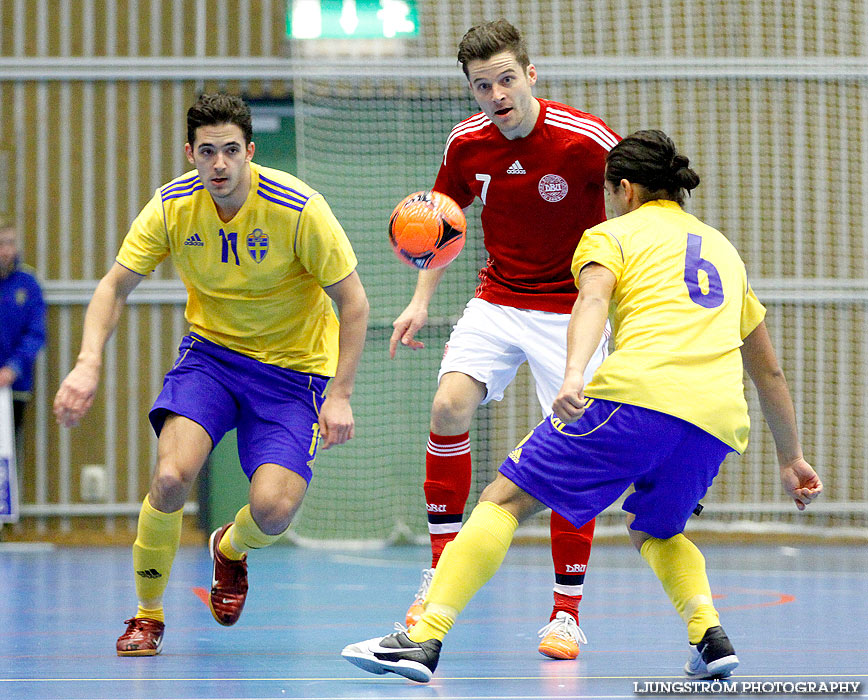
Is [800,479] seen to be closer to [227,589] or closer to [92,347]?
[227,589]

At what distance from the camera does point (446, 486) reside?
4379 mm

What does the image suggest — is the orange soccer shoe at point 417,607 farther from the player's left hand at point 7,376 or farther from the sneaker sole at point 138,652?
the player's left hand at point 7,376

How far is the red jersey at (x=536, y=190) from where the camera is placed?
4277 millimetres

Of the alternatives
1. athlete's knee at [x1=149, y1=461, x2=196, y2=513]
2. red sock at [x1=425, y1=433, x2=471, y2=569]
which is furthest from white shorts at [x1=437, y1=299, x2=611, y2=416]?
athlete's knee at [x1=149, y1=461, x2=196, y2=513]

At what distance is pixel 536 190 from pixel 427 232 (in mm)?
463

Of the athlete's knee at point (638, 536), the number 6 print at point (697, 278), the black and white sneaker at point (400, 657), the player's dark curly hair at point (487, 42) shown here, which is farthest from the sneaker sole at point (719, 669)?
the player's dark curly hair at point (487, 42)

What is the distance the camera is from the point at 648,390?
3.05 meters

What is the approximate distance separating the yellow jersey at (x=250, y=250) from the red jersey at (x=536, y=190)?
2.25ft

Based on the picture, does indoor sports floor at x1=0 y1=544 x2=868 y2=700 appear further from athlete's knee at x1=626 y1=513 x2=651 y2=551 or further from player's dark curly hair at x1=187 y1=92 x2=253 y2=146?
player's dark curly hair at x1=187 y1=92 x2=253 y2=146

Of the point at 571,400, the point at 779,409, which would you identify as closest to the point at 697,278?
the point at 779,409

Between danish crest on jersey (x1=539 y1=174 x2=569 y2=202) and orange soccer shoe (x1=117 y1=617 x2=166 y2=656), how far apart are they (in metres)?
1.98

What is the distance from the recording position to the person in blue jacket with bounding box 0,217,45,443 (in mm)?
8227

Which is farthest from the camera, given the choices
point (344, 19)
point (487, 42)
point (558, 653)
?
point (344, 19)

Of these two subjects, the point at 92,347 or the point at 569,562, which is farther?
the point at 569,562
